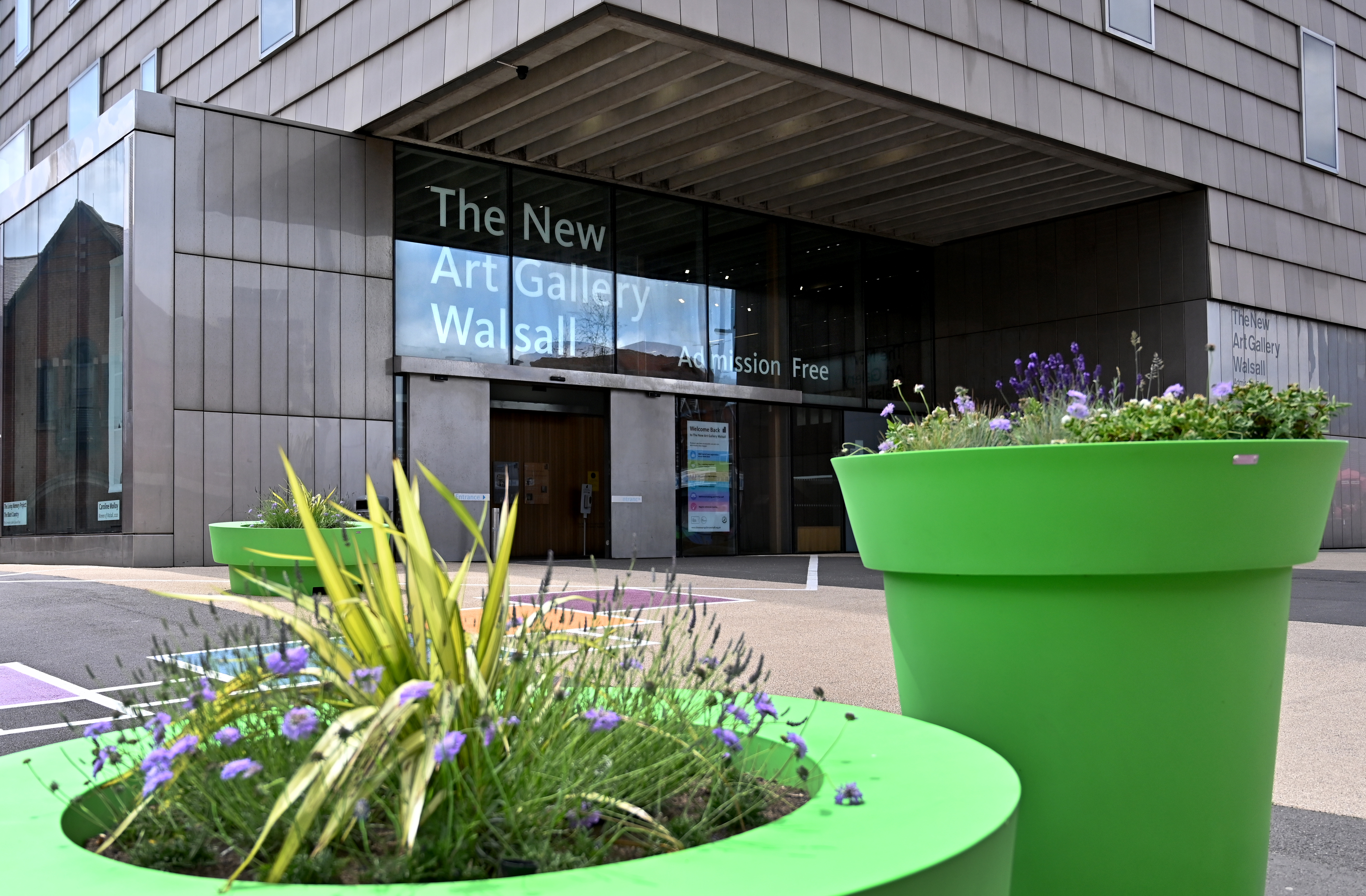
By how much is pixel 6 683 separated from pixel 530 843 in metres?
4.71

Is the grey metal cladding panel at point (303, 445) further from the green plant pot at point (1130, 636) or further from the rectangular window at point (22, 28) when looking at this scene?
the rectangular window at point (22, 28)

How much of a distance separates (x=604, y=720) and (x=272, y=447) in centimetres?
1324

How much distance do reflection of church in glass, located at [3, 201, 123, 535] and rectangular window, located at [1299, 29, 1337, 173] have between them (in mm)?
18653

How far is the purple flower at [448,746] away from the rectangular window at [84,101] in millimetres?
22777

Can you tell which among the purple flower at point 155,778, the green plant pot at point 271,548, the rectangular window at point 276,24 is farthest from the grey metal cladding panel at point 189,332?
the purple flower at point 155,778

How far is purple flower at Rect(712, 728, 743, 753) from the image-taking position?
5.06ft

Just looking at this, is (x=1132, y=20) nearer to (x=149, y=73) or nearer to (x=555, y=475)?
(x=555, y=475)

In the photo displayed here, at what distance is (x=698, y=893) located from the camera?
3.84 ft

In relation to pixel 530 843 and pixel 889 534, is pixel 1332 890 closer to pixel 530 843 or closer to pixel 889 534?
pixel 889 534

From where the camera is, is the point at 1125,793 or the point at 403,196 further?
the point at 403,196

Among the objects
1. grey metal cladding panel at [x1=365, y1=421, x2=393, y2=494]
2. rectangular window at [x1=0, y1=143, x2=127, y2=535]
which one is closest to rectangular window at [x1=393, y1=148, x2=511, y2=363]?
grey metal cladding panel at [x1=365, y1=421, x2=393, y2=494]

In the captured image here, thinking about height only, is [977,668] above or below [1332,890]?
above

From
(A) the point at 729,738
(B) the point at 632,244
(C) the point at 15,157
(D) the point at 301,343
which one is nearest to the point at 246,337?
(D) the point at 301,343

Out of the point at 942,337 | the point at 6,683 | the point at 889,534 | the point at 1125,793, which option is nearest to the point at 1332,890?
the point at 1125,793
